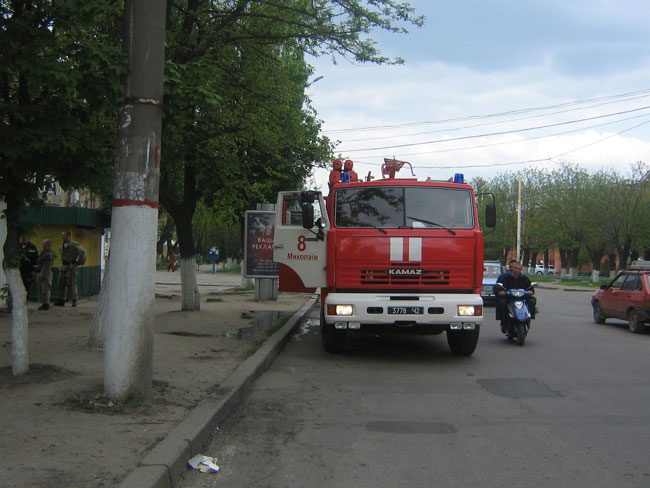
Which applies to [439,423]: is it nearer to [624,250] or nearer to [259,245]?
[259,245]

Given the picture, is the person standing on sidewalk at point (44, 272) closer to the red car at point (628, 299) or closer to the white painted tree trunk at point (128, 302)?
the white painted tree trunk at point (128, 302)

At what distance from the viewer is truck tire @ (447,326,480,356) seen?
10243 mm

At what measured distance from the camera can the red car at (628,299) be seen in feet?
47.0

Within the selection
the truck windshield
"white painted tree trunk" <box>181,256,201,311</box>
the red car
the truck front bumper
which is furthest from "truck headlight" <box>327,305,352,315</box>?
the red car

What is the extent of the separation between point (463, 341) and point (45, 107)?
276 inches

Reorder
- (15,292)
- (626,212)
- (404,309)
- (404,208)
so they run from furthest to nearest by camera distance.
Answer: (626,212)
(404,208)
(404,309)
(15,292)

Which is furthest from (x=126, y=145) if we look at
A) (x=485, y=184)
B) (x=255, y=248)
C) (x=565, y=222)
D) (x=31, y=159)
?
(x=485, y=184)

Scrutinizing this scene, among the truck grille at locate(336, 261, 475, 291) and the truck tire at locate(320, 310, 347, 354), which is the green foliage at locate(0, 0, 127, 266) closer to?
the truck grille at locate(336, 261, 475, 291)

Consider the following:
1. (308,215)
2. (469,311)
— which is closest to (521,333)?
(469,311)

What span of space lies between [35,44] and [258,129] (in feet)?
21.6

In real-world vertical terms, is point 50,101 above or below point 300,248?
above

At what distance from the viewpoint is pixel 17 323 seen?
22.1 feet

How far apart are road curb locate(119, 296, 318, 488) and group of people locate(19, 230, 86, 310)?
867 cm

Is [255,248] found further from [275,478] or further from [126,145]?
[275,478]
